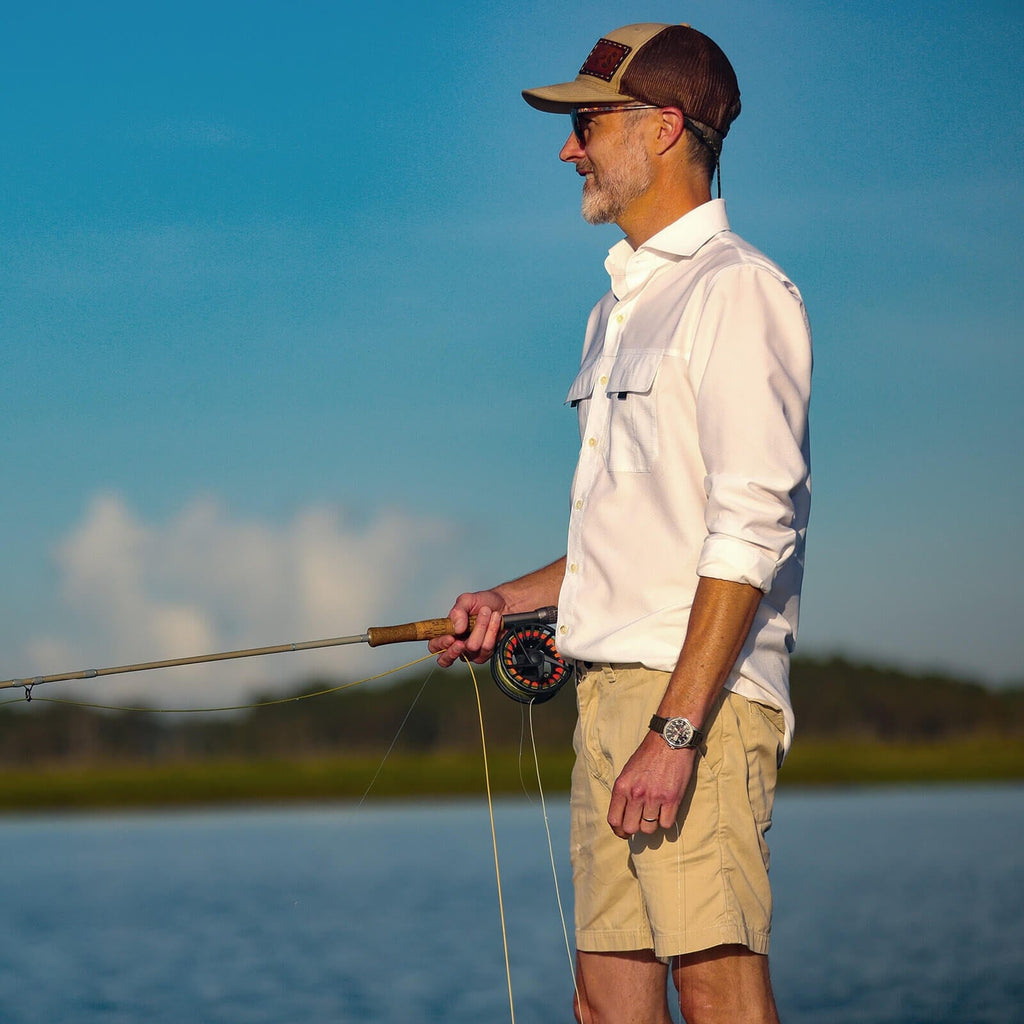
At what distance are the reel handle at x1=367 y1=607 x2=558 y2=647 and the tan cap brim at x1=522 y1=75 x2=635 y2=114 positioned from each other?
1073 mm

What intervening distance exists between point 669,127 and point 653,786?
1.24m

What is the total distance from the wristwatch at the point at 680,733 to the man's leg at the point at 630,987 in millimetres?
482

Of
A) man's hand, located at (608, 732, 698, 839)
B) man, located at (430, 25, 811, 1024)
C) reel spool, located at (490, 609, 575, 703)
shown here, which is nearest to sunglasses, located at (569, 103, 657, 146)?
man, located at (430, 25, 811, 1024)

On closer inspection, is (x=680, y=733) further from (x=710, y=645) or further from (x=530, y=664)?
(x=530, y=664)

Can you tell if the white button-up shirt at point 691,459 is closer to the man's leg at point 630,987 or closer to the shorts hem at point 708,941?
the shorts hem at point 708,941

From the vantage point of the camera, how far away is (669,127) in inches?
103

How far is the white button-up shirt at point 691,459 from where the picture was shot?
7.54 feet

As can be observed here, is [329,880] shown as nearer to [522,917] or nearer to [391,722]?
[522,917]

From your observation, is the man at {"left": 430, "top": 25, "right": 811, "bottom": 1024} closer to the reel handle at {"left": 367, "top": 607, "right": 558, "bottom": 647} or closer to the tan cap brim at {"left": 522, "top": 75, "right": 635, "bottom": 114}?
the tan cap brim at {"left": 522, "top": 75, "right": 635, "bottom": 114}

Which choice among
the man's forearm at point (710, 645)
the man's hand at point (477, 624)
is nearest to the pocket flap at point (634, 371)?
the man's forearm at point (710, 645)

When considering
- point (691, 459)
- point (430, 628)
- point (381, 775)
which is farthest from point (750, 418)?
point (381, 775)

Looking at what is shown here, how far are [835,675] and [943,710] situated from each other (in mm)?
5046

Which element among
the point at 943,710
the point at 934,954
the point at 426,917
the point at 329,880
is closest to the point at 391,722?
the point at 943,710

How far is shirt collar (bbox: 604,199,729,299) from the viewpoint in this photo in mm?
2586
